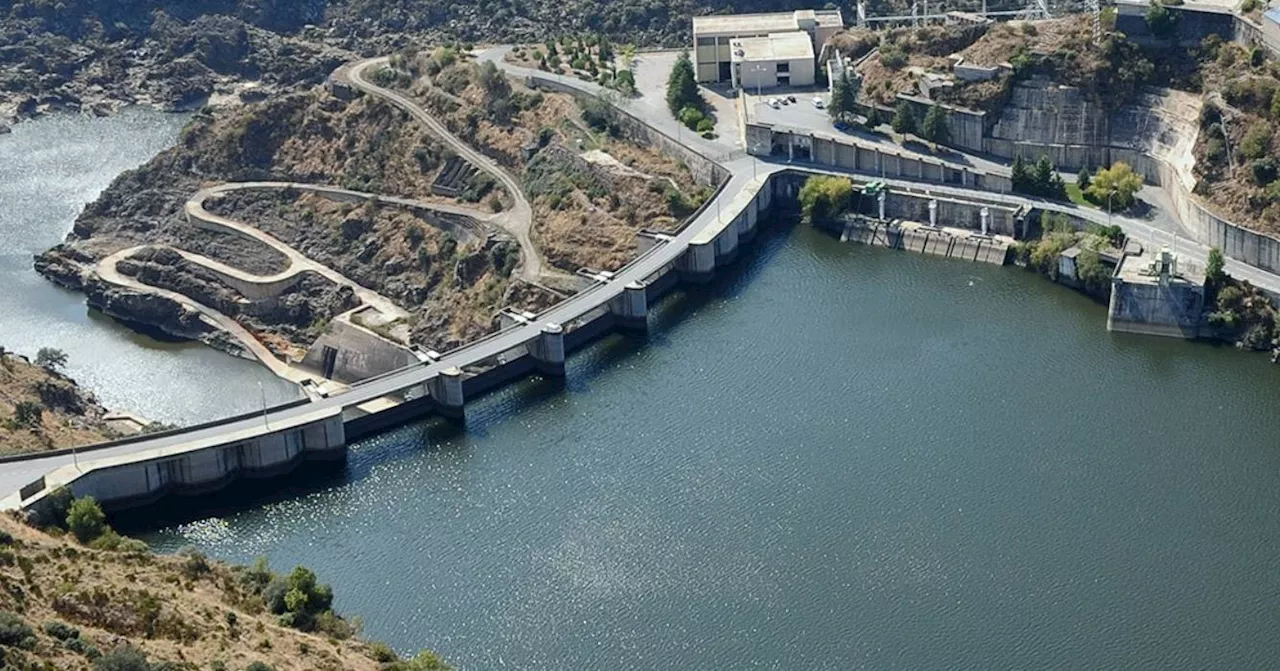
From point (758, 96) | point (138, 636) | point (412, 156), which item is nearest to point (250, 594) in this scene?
point (138, 636)

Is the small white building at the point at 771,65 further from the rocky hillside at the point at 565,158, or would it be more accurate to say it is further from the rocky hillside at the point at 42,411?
the rocky hillside at the point at 42,411

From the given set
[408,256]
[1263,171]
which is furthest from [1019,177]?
[408,256]

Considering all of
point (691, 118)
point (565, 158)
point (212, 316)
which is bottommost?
point (212, 316)

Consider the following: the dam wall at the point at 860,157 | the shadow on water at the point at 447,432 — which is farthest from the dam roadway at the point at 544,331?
the shadow on water at the point at 447,432

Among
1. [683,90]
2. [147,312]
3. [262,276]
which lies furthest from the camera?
[683,90]

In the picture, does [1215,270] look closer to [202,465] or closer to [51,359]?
[202,465]

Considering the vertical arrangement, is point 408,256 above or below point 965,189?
below
